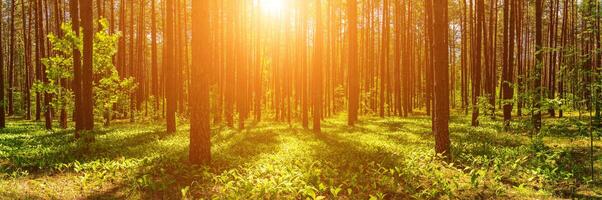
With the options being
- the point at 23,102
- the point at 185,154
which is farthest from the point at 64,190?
the point at 23,102

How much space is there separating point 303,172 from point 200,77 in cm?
364

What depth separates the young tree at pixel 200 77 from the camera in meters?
11.4

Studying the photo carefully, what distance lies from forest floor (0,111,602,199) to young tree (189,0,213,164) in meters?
0.77

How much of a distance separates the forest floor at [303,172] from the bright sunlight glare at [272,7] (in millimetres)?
27720

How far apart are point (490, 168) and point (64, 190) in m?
10.2

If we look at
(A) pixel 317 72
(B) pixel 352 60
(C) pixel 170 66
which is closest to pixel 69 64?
(C) pixel 170 66

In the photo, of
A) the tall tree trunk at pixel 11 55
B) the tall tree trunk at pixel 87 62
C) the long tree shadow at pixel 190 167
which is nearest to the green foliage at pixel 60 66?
the tall tree trunk at pixel 87 62

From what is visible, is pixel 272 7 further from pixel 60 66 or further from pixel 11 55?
pixel 60 66

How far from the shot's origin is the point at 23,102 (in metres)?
48.3

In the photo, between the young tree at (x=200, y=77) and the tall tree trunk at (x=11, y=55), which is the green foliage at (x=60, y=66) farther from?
the tall tree trunk at (x=11, y=55)

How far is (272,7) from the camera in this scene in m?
45.7

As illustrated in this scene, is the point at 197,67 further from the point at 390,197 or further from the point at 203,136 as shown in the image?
the point at 390,197

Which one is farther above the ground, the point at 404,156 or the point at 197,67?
the point at 197,67

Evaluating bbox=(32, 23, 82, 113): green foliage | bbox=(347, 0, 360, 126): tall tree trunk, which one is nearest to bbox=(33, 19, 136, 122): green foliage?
bbox=(32, 23, 82, 113): green foliage
